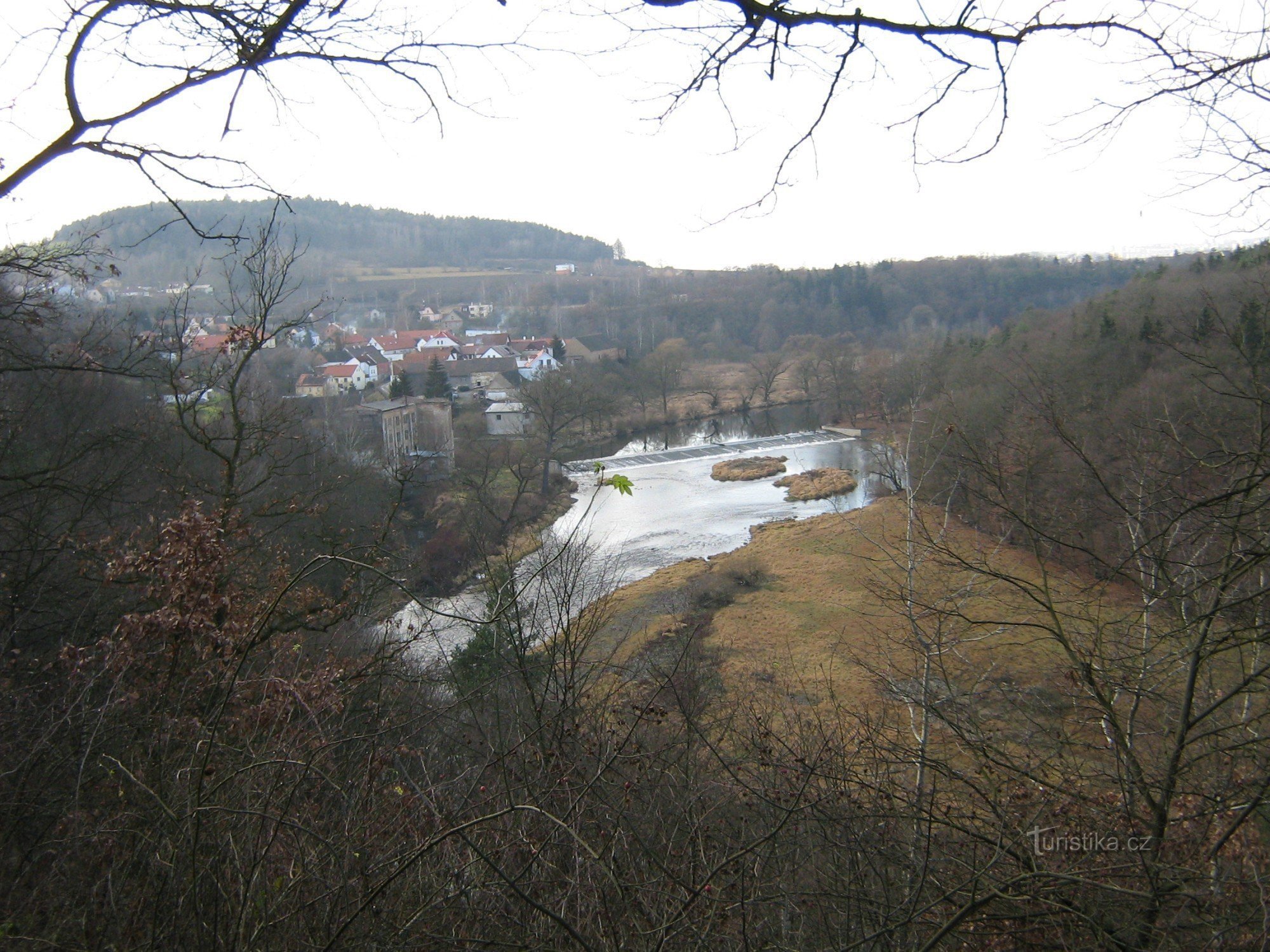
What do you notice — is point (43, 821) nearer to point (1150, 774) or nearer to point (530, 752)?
point (530, 752)

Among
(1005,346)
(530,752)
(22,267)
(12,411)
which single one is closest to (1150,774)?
(530,752)

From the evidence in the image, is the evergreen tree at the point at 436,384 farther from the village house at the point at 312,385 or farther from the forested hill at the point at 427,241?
the forested hill at the point at 427,241

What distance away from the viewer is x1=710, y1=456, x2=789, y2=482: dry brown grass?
27.2m

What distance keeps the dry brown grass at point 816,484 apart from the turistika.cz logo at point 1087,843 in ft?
70.7

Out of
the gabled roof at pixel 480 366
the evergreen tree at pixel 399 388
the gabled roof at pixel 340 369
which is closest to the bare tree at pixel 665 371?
the gabled roof at pixel 480 366

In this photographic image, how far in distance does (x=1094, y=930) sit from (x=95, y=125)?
352 centimetres

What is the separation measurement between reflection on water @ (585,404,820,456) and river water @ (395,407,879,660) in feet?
0.55

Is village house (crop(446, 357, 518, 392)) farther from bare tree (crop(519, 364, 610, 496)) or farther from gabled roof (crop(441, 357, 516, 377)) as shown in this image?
bare tree (crop(519, 364, 610, 496))

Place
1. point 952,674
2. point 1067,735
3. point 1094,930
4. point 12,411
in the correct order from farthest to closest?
point 12,411 < point 952,674 < point 1067,735 < point 1094,930

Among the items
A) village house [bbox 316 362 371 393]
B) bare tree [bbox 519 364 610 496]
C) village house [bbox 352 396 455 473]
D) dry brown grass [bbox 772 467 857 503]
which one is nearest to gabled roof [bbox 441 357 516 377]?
village house [bbox 316 362 371 393]

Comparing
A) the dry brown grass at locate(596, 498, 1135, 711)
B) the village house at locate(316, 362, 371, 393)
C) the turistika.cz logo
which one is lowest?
the dry brown grass at locate(596, 498, 1135, 711)

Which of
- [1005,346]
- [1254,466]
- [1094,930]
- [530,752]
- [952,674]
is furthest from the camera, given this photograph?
[1005,346]

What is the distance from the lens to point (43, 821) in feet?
8.79

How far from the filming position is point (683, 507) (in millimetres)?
23266
